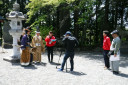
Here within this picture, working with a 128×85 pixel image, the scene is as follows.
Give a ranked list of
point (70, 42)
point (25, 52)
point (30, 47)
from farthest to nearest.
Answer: point (30, 47) < point (25, 52) < point (70, 42)

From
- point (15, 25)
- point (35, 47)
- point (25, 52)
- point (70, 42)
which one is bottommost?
point (25, 52)

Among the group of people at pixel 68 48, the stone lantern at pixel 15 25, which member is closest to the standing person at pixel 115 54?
the group of people at pixel 68 48

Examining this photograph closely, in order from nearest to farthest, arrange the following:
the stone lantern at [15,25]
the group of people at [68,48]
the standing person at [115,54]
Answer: the standing person at [115,54] < the group of people at [68,48] < the stone lantern at [15,25]

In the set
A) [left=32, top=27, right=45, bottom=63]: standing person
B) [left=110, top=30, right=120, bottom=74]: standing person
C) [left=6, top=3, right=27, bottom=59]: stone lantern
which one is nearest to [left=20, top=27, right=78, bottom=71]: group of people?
[left=32, top=27, right=45, bottom=63]: standing person

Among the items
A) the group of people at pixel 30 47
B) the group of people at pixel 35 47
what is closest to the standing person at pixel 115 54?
the group of people at pixel 35 47

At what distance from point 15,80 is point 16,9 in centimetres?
464

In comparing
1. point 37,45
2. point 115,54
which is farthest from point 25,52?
point 115,54

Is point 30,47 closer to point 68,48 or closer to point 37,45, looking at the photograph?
point 37,45

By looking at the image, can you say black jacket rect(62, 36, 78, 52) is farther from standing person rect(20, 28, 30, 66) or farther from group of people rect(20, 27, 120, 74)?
standing person rect(20, 28, 30, 66)

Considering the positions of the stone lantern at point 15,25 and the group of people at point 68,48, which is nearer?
the group of people at point 68,48

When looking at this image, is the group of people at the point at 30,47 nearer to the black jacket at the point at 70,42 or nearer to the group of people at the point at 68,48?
the group of people at the point at 68,48

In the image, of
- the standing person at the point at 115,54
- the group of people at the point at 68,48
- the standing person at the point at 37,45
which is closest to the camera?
the standing person at the point at 115,54

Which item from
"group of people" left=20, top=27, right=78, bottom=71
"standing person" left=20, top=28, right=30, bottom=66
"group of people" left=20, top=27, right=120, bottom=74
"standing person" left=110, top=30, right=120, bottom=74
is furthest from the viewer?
"standing person" left=20, top=28, right=30, bottom=66

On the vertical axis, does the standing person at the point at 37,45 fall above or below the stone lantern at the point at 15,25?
below
